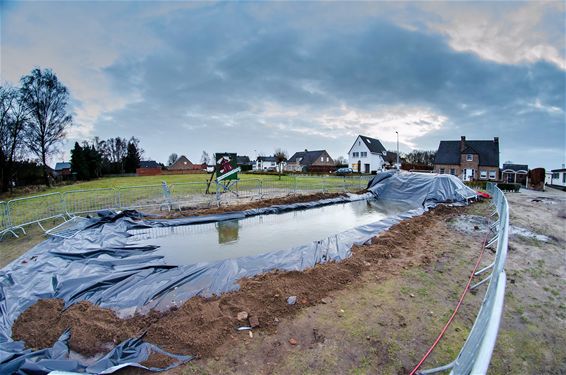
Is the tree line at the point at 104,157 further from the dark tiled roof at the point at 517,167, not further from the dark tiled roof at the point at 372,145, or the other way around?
the dark tiled roof at the point at 517,167

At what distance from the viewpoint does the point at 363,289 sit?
14.9 ft

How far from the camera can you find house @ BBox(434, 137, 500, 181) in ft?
115

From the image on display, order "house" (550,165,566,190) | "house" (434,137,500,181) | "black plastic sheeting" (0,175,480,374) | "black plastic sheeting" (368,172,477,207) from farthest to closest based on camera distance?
"house" (434,137,500,181), "house" (550,165,566,190), "black plastic sheeting" (368,172,477,207), "black plastic sheeting" (0,175,480,374)

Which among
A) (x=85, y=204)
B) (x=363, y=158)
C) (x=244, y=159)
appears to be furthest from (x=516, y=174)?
(x=244, y=159)

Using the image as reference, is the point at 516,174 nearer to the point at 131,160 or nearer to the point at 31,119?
the point at 31,119

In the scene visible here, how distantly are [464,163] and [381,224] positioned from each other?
3660cm

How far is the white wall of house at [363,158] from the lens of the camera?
151ft

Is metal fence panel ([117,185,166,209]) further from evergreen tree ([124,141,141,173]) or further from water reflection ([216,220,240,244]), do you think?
evergreen tree ([124,141,141,173])

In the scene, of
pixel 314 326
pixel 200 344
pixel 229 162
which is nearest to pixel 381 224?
pixel 314 326

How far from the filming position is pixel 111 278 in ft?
15.1

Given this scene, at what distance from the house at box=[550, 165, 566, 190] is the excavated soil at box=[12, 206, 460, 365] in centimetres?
3739

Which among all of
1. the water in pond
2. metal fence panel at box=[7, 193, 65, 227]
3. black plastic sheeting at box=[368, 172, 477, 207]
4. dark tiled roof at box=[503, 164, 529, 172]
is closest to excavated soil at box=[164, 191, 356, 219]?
the water in pond

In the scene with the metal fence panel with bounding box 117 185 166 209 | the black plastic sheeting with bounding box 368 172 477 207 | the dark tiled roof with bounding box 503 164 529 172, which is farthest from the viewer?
the dark tiled roof with bounding box 503 164 529 172

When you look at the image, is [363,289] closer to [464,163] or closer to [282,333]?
[282,333]
